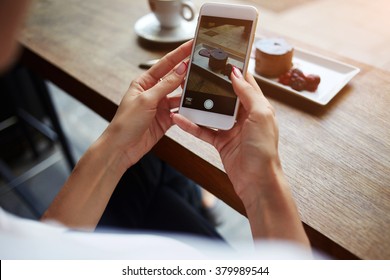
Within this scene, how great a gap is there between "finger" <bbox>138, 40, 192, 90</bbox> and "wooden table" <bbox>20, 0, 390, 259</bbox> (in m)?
0.11

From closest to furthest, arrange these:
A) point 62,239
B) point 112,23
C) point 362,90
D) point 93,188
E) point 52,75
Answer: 1. point 62,239
2. point 93,188
3. point 362,90
4. point 52,75
5. point 112,23

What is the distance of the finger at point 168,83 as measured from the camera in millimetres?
607

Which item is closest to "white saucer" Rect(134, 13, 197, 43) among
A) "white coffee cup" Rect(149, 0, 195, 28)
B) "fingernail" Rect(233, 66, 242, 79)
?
"white coffee cup" Rect(149, 0, 195, 28)

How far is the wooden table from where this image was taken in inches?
19.4

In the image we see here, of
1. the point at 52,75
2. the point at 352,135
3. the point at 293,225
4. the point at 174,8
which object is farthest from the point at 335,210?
the point at 52,75

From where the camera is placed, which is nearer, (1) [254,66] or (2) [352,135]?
(2) [352,135]

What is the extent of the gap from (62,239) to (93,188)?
6.8 inches

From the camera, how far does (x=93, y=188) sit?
59 cm

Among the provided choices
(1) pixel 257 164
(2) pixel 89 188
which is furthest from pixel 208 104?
(2) pixel 89 188

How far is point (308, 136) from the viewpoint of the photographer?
0.64 meters

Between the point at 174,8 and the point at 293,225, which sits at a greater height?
the point at 174,8

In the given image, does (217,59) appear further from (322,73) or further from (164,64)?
(322,73)

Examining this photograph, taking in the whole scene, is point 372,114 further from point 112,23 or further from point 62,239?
point 112,23

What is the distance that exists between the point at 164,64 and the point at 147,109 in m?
0.12
